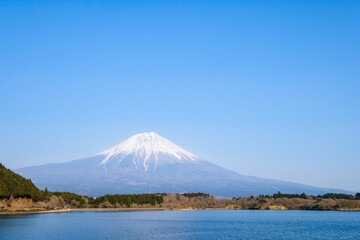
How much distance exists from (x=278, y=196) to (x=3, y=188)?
73.9m

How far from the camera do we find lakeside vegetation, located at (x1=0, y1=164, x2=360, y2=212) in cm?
7288

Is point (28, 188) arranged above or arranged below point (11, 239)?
above

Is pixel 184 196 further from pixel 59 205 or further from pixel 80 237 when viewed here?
pixel 80 237

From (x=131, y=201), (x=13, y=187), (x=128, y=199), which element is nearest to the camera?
(x=13, y=187)

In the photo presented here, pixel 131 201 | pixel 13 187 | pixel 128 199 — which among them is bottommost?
pixel 131 201

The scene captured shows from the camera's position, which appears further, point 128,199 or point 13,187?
point 128,199

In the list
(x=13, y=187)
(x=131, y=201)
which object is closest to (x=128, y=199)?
(x=131, y=201)

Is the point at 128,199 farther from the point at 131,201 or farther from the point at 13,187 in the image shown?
the point at 13,187

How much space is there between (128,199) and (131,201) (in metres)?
1.25

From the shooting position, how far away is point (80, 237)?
40.1 meters

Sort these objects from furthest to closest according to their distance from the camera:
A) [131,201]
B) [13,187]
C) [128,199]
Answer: [131,201] → [128,199] → [13,187]

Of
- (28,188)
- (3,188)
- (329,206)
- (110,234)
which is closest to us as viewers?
(110,234)

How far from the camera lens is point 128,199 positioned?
359 feet

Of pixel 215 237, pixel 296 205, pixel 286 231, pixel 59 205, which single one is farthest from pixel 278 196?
pixel 215 237
